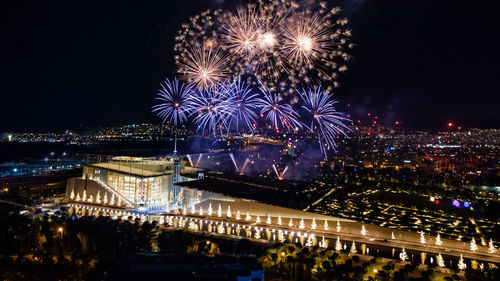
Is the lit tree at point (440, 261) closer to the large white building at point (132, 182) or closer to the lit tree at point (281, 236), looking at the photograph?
the lit tree at point (281, 236)

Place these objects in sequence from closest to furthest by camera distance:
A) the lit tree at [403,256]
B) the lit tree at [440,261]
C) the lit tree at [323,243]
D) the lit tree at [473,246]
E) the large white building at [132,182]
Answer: the lit tree at [440,261] < the lit tree at [403,256] < the lit tree at [473,246] < the lit tree at [323,243] < the large white building at [132,182]

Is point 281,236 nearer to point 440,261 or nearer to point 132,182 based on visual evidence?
point 440,261

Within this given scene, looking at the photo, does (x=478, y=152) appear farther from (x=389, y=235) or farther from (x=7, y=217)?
(x=7, y=217)

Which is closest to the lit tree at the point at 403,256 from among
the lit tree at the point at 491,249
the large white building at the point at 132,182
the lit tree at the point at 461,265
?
the lit tree at the point at 461,265

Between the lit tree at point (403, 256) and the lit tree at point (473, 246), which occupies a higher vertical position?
the lit tree at point (473, 246)

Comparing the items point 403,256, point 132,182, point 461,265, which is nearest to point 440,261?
point 461,265

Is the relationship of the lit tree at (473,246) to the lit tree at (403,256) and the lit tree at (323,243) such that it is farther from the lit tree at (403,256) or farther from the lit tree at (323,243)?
the lit tree at (323,243)

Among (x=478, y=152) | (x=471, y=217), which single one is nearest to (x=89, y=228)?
(x=471, y=217)

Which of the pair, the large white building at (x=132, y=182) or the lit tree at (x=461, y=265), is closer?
the lit tree at (x=461, y=265)

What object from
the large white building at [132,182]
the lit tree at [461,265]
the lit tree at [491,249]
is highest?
the large white building at [132,182]

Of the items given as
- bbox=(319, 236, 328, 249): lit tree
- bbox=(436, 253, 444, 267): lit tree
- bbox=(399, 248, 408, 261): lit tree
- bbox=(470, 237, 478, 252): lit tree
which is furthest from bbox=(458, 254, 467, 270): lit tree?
bbox=(319, 236, 328, 249): lit tree

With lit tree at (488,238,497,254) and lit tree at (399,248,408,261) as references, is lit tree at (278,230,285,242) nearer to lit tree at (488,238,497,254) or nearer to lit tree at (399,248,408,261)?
lit tree at (399,248,408,261)

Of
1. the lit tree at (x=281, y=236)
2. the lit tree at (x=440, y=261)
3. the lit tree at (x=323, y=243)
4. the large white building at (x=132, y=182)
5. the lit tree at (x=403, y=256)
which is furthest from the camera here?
the large white building at (x=132, y=182)
